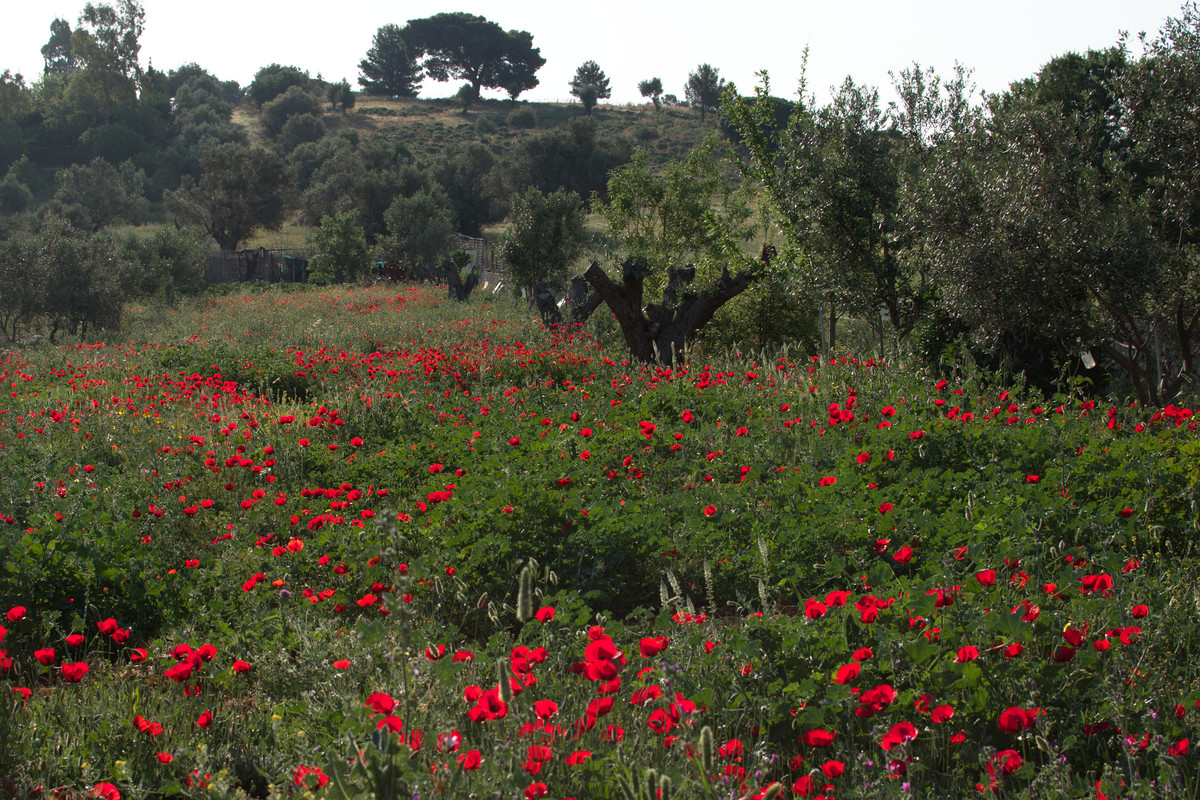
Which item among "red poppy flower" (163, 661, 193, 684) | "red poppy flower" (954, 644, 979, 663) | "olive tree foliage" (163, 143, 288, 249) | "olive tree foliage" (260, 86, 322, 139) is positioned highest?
"olive tree foliage" (260, 86, 322, 139)

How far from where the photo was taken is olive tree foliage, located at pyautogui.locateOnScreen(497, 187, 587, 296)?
22.1 m

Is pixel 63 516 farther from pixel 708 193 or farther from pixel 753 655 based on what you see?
pixel 708 193

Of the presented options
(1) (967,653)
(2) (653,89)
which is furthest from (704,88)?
(1) (967,653)

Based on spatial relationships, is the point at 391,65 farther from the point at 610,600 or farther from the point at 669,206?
the point at 610,600

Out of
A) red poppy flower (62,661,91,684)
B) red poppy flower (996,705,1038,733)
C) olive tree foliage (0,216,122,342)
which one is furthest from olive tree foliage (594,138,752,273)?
red poppy flower (996,705,1038,733)

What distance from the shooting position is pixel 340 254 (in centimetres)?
3253

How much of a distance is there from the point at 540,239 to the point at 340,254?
1391cm

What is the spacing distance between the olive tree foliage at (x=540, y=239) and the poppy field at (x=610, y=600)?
14899mm

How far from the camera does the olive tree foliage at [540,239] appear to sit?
22.1 metres

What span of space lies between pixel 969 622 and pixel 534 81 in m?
91.0

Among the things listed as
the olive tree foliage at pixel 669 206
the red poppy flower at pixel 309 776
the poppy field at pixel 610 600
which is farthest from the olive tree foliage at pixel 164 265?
the red poppy flower at pixel 309 776

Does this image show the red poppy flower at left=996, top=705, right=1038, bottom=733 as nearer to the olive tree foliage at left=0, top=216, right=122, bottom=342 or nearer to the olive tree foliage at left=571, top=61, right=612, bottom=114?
the olive tree foliage at left=0, top=216, right=122, bottom=342

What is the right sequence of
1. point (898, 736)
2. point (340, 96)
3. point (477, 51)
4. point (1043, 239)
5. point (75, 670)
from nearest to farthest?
point (898, 736), point (75, 670), point (1043, 239), point (340, 96), point (477, 51)

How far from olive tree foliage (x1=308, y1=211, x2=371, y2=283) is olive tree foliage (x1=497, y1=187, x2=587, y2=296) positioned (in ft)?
40.0
